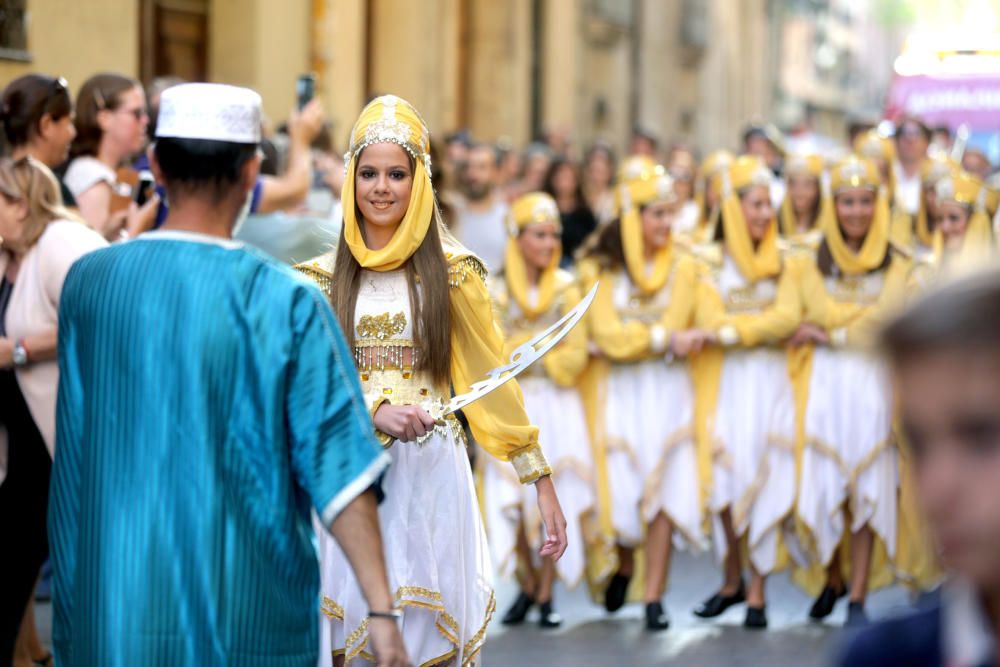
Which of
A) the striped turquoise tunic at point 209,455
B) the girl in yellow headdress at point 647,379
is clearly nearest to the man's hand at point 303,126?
the girl in yellow headdress at point 647,379

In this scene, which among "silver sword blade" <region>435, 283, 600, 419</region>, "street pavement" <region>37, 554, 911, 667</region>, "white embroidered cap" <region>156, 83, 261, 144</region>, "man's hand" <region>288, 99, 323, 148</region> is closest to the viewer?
"white embroidered cap" <region>156, 83, 261, 144</region>

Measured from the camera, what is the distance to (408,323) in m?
5.50

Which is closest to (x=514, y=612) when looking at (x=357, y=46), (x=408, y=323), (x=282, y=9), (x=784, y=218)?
(x=784, y=218)

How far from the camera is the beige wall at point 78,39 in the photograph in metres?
13.2

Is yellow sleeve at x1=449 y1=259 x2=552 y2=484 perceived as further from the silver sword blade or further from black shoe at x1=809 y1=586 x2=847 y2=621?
black shoe at x1=809 y1=586 x2=847 y2=621

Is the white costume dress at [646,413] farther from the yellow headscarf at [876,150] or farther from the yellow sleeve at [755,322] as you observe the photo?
the yellow headscarf at [876,150]

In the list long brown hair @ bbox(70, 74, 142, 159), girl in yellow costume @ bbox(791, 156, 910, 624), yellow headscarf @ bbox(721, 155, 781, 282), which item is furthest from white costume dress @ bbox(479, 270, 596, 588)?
long brown hair @ bbox(70, 74, 142, 159)

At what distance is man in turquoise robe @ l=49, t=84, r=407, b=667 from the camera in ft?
12.4

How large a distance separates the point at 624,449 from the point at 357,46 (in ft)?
34.0

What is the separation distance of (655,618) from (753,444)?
1.15m

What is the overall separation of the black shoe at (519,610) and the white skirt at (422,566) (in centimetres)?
413

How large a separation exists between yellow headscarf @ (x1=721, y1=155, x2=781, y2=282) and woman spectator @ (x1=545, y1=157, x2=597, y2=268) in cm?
422

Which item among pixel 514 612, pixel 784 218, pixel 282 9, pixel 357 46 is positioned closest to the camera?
pixel 514 612

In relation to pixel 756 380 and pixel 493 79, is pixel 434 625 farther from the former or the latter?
pixel 493 79
